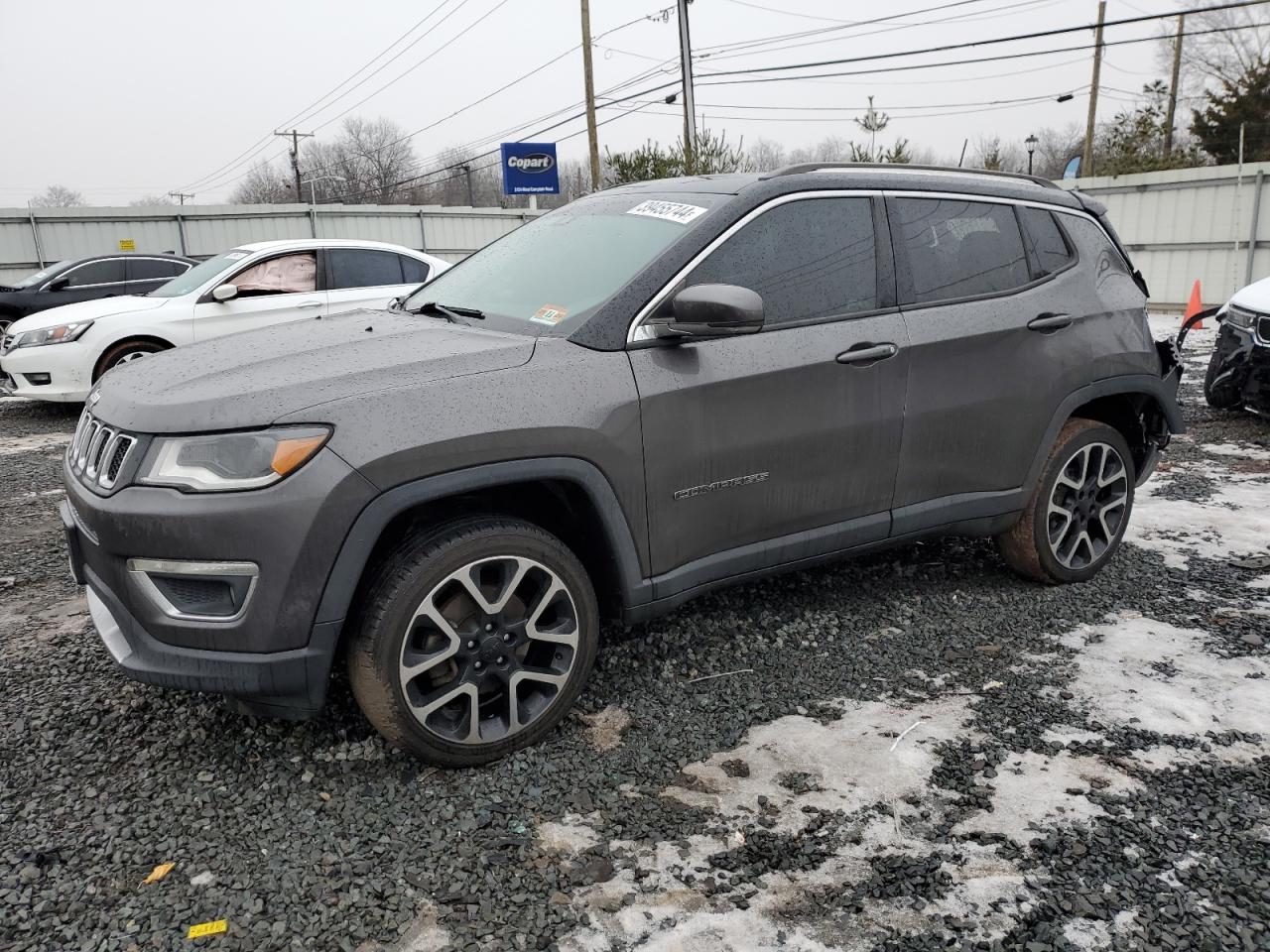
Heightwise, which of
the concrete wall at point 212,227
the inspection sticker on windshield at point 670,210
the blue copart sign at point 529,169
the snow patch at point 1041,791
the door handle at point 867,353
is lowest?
the snow patch at point 1041,791

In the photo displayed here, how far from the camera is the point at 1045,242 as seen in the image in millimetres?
4133

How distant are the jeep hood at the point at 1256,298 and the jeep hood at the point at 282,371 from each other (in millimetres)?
6730

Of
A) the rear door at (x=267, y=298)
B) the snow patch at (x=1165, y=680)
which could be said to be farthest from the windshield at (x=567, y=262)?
the rear door at (x=267, y=298)

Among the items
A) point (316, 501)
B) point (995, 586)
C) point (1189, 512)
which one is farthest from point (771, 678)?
point (1189, 512)

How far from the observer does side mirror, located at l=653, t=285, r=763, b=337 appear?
295 cm

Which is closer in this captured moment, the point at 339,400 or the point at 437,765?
the point at 339,400

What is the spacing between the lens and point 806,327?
339cm

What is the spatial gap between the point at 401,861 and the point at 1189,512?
200 inches

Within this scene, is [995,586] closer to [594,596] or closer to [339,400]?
[594,596]

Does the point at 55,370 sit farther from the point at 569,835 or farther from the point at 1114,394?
the point at 1114,394

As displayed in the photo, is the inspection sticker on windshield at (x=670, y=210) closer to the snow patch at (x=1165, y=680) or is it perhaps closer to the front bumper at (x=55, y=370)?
the snow patch at (x=1165, y=680)

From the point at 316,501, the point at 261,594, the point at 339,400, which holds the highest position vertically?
the point at 339,400

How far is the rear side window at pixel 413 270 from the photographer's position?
9555mm

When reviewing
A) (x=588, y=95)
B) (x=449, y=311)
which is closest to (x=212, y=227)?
(x=588, y=95)
